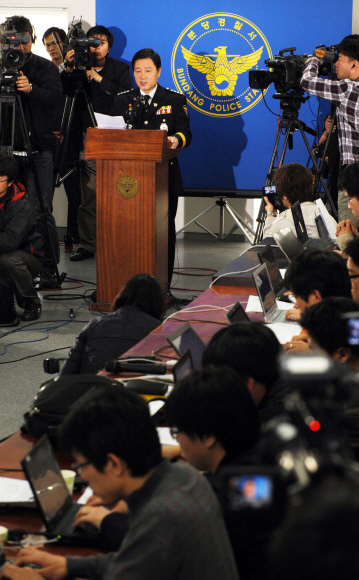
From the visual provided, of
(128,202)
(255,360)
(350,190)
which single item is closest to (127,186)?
(128,202)

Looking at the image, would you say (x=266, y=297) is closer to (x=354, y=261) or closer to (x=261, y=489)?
(x=354, y=261)

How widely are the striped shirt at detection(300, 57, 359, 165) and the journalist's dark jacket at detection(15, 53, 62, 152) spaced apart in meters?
1.64

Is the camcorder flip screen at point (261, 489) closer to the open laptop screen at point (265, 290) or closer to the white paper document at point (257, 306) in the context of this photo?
the open laptop screen at point (265, 290)

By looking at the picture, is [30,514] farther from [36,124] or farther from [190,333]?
[36,124]

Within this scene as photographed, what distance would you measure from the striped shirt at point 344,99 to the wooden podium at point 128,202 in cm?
99

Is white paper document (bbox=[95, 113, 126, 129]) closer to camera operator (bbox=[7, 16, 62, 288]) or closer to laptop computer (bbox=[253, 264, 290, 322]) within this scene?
camera operator (bbox=[7, 16, 62, 288])

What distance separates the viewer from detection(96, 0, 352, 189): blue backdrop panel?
253 inches

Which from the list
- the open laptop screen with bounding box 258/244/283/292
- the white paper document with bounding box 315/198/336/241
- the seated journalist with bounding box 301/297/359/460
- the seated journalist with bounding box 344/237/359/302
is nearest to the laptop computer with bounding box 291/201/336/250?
the white paper document with bounding box 315/198/336/241

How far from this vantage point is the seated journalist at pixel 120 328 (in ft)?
7.02

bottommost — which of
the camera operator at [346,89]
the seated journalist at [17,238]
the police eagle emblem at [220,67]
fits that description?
the seated journalist at [17,238]

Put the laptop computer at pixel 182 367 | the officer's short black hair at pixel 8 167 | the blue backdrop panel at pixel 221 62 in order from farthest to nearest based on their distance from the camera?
the blue backdrop panel at pixel 221 62, the officer's short black hair at pixel 8 167, the laptop computer at pixel 182 367

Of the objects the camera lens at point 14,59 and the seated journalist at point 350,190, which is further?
the camera lens at point 14,59

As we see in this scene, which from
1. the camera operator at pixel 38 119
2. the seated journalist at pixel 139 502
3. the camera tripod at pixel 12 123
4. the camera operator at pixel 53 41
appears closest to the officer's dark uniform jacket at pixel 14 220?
the camera tripod at pixel 12 123

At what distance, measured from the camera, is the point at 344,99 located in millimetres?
4305
